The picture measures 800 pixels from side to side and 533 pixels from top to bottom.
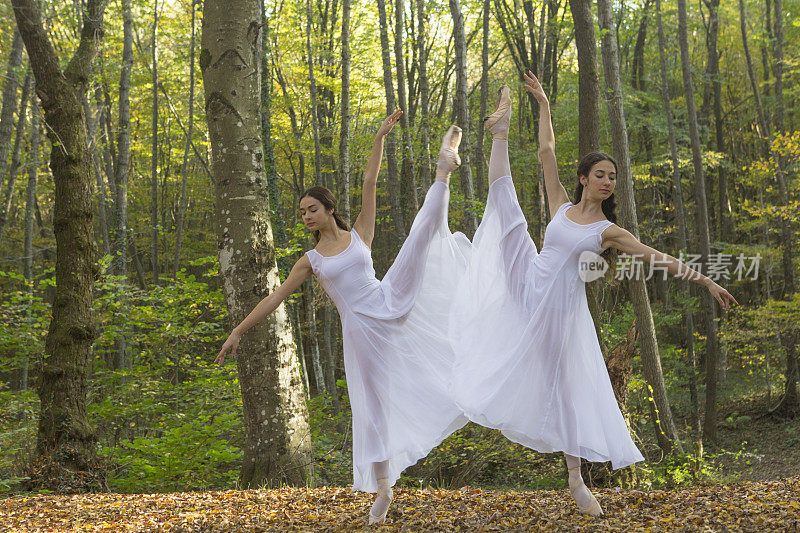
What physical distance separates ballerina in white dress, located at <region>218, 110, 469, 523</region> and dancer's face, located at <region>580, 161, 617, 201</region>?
943mm

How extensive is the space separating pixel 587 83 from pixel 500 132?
3.20m

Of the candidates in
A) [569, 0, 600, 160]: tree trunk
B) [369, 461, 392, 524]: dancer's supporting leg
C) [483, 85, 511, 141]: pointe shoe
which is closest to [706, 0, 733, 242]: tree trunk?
[569, 0, 600, 160]: tree trunk

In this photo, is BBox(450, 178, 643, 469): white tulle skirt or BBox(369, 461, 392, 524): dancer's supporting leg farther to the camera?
BBox(369, 461, 392, 524): dancer's supporting leg

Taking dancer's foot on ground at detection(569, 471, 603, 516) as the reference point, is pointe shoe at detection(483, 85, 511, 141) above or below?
above

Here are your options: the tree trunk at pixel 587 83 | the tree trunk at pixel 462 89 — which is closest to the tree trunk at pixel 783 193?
the tree trunk at pixel 462 89

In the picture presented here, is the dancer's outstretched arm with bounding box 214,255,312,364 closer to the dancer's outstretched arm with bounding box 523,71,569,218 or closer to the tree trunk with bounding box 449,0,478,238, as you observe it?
the dancer's outstretched arm with bounding box 523,71,569,218

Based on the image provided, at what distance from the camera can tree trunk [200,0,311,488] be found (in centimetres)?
588

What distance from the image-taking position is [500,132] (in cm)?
460

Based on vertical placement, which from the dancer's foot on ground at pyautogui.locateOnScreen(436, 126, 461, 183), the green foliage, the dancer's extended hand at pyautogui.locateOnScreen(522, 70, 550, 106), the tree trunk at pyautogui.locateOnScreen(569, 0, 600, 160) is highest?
the tree trunk at pyautogui.locateOnScreen(569, 0, 600, 160)

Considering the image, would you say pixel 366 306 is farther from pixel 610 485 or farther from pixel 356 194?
pixel 356 194

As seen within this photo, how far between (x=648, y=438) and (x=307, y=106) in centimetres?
1317

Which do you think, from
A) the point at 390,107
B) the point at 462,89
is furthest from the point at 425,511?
the point at 390,107

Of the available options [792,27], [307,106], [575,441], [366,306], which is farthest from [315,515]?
[792,27]

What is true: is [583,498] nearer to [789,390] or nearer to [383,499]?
[383,499]
